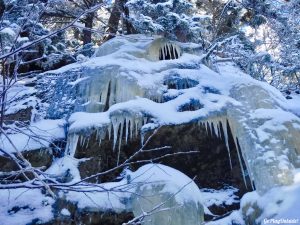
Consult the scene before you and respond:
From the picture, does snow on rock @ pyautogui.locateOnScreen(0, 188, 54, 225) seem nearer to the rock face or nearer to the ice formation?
the rock face

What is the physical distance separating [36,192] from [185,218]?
7.21ft

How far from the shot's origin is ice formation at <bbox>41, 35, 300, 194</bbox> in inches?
197

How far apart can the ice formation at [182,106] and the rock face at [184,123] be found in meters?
0.01

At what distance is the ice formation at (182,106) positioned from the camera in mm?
5004

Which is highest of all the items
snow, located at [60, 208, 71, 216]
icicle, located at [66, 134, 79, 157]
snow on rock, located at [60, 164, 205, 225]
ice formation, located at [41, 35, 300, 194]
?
ice formation, located at [41, 35, 300, 194]

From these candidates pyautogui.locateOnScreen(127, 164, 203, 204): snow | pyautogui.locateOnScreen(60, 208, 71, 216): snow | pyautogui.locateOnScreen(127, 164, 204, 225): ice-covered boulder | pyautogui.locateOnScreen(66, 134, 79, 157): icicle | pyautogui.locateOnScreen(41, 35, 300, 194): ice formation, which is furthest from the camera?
pyautogui.locateOnScreen(66, 134, 79, 157): icicle

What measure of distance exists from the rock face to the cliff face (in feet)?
0.05

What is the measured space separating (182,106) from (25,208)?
2.71 m

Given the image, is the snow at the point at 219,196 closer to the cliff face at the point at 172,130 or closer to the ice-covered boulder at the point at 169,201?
the cliff face at the point at 172,130

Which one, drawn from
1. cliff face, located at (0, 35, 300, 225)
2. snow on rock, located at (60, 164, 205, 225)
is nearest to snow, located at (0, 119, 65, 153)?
cliff face, located at (0, 35, 300, 225)

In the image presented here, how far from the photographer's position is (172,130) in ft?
18.3

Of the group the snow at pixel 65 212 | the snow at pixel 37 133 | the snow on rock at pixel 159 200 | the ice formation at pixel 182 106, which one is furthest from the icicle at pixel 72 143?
the snow at pixel 65 212

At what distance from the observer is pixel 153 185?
15.4 feet

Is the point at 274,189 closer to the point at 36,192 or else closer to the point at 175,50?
the point at 36,192
